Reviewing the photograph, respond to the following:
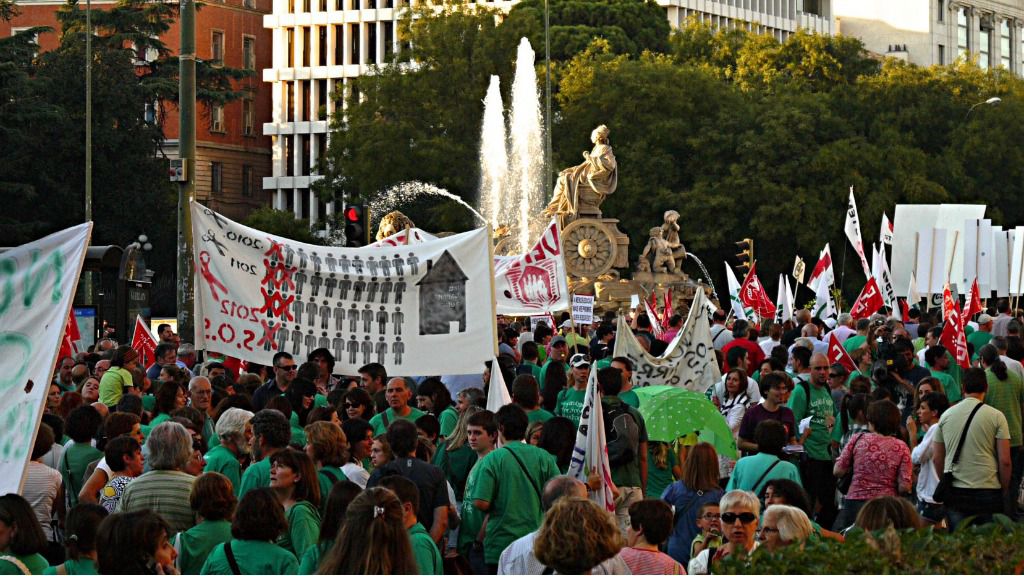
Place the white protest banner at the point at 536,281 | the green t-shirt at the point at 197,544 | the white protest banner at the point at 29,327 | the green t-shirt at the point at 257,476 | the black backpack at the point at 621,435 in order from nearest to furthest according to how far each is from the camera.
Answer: the green t-shirt at the point at 197,544 < the white protest banner at the point at 29,327 < the green t-shirt at the point at 257,476 < the black backpack at the point at 621,435 < the white protest banner at the point at 536,281

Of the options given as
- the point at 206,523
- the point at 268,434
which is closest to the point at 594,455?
the point at 268,434

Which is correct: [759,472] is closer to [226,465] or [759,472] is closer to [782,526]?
[782,526]

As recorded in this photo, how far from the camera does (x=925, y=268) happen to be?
3025 centimetres

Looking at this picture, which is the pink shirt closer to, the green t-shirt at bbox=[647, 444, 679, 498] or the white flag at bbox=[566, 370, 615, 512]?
the green t-shirt at bbox=[647, 444, 679, 498]

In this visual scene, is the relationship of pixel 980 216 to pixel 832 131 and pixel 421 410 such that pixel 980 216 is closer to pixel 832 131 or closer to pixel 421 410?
pixel 421 410

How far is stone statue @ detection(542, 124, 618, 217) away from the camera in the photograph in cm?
3809

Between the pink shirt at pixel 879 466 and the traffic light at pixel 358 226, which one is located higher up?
the traffic light at pixel 358 226

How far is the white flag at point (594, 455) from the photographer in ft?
33.8

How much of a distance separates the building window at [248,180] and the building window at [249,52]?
15.9 ft

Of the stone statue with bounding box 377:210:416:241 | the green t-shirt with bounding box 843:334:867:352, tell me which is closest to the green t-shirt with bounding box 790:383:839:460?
the green t-shirt with bounding box 843:334:867:352

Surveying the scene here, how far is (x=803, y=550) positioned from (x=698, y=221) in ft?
169

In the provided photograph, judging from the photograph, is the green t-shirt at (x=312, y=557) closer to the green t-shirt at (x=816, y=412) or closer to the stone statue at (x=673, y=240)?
the green t-shirt at (x=816, y=412)

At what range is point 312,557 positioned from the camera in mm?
7977

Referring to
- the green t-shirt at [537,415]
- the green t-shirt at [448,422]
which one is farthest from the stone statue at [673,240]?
the green t-shirt at [537,415]
